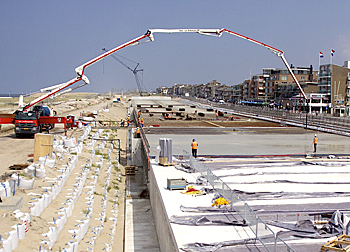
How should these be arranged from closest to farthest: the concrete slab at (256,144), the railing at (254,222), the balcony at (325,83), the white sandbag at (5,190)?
the railing at (254,222) → the white sandbag at (5,190) → the concrete slab at (256,144) → the balcony at (325,83)

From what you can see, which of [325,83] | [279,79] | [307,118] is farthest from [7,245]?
[279,79]

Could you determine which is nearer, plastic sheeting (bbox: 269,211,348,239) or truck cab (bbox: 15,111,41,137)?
plastic sheeting (bbox: 269,211,348,239)

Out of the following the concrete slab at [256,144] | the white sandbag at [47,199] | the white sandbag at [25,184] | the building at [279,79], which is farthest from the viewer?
the building at [279,79]

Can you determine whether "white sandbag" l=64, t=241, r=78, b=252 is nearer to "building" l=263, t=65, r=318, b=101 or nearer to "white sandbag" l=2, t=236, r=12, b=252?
"white sandbag" l=2, t=236, r=12, b=252

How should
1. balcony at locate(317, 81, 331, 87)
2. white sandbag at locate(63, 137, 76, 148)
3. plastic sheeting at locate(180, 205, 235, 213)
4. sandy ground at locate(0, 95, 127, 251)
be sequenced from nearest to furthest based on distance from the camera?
sandy ground at locate(0, 95, 127, 251) → plastic sheeting at locate(180, 205, 235, 213) → white sandbag at locate(63, 137, 76, 148) → balcony at locate(317, 81, 331, 87)

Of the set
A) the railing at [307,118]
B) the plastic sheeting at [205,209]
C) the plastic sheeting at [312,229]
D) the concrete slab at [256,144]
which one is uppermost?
the railing at [307,118]

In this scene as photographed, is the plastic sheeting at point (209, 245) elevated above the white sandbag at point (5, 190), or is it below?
below

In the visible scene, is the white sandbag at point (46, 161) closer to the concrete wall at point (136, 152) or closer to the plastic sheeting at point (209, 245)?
the plastic sheeting at point (209, 245)

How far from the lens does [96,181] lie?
1998cm

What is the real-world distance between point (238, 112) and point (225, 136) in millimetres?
33703

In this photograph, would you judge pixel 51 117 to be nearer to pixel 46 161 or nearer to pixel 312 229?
pixel 46 161

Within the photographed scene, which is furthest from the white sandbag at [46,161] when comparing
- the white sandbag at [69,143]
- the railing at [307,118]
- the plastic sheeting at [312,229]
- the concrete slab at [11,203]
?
the railing at [307,118]

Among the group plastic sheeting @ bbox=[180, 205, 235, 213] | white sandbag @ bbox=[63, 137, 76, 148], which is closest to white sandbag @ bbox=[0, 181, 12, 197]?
plastic sheeting @ bbox=[180, 205, 235, 213]

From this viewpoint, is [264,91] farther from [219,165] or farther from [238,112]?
[219,165]
